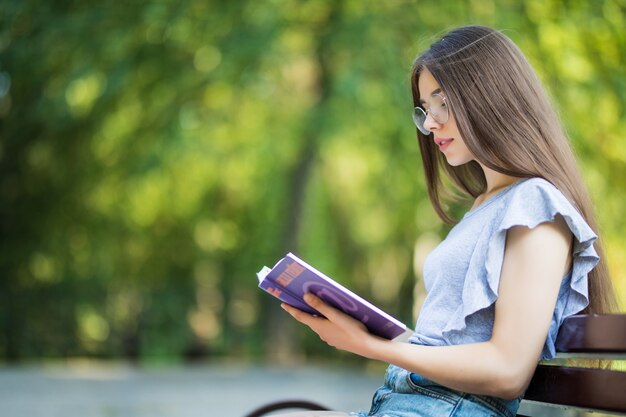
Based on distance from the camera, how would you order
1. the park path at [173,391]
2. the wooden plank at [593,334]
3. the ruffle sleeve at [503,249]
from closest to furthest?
1. the wooden plank at [593,334]
2. the ruffle sleeve at [503,249]
3. the park path at [173,391]

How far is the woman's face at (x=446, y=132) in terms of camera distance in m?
2.22

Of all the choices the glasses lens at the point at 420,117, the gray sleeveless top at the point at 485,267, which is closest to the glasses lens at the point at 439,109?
the glasses lens at the point at 420,117

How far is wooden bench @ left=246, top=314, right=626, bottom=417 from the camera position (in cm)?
190

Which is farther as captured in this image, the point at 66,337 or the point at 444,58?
the point at 66,337

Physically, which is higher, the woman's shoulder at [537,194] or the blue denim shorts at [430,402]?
the woman's shoulder at [537,194]

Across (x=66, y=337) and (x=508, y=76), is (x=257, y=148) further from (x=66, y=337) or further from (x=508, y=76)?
(x=508, y=76)

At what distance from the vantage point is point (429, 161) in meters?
2.68

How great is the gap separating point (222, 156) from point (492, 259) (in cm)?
1258

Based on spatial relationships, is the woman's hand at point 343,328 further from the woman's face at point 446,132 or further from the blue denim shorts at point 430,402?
the woman's face at point 446,132

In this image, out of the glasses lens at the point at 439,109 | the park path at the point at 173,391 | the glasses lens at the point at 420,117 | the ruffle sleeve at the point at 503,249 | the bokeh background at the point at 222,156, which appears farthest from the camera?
the bokeh background at the point at 222,156

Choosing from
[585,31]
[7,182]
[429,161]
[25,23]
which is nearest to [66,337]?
[7,182]

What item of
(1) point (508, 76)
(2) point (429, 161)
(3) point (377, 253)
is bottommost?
(3) point (377, 253)

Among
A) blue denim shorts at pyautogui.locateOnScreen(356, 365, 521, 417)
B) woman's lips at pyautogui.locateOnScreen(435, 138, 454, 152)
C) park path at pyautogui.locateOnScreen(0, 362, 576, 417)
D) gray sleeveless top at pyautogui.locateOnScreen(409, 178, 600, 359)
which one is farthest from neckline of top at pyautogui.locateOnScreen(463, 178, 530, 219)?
park path at pyautogui.locateOnScreen(0, 362, 576, 417)

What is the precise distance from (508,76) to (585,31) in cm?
722
